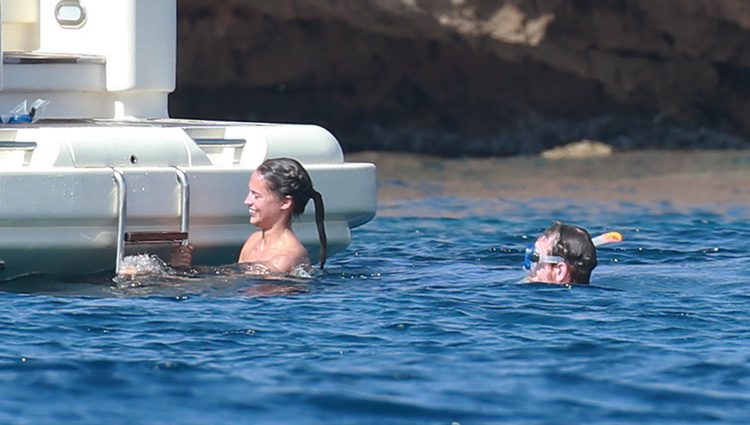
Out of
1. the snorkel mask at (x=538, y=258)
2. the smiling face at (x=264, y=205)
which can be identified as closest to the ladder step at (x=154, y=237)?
the smiling face at (x=264, y=205)

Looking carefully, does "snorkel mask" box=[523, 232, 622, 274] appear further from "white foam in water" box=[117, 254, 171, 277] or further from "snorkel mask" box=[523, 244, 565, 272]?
"white foam in water" box=[117, 254, 171, 277]

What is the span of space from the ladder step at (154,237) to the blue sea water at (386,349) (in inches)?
8.5

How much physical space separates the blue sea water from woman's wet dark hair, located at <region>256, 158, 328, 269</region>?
12.4 inches

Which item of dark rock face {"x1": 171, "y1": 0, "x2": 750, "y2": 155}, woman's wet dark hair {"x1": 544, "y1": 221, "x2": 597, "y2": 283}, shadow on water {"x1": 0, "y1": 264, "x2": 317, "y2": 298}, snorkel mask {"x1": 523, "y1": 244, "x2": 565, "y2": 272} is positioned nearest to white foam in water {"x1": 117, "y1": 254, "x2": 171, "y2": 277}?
shadow on water {"x1": 0, "y1": 264, "x2": 317, "y2": 298}

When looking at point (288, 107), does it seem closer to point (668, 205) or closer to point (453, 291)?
point (668, 205)

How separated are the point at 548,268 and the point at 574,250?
0.13 m

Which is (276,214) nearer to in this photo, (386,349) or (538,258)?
(538,258)

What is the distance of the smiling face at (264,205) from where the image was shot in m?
6.54

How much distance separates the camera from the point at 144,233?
21.4 feet

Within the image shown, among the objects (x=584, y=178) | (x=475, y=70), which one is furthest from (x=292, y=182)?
(x=475, y=70)

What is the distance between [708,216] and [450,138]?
498cm

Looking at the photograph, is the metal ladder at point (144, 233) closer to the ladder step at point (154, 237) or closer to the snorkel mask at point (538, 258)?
the ladder step at point (154, 237)

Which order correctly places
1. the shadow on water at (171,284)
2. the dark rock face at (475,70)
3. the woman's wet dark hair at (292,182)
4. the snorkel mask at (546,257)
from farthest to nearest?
the dark rock face at (475,70) → the woman's wet dark hair at (292,182) → the snorkel mask at (546,257) → the shadow on water at (171,284)

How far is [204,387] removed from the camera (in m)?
4.64
